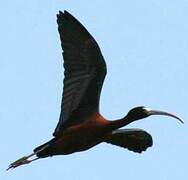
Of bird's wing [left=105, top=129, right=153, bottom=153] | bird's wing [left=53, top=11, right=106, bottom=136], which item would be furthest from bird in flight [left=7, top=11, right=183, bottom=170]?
bird's wing [left=105, top=129, right=153, bottom=153]

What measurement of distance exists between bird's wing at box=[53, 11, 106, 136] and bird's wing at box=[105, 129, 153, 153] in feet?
4.61

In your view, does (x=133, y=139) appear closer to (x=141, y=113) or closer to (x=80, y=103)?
(x=141, y=113)

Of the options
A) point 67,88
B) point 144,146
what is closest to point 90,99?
point 67,88

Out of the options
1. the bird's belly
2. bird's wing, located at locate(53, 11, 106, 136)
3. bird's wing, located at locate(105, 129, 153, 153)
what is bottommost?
bird's wing, located at locate(105, 129, 153, 153)

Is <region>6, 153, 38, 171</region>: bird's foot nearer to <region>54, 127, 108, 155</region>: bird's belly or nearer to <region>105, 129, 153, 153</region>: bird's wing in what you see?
<region>54, 127, 108, 155</region>: bird's belly

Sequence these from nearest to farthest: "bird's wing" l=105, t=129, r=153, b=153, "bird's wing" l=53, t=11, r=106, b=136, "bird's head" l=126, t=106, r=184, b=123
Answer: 1. "bird's wing" l=53, t=11, r=106, b=136
2. "bird's head" l=126, t=106, r=184, b=123
3. "bird's wing" l=105, t=129, r=153, b=153

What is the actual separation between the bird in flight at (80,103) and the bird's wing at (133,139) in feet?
3.10

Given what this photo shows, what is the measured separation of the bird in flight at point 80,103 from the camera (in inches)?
915

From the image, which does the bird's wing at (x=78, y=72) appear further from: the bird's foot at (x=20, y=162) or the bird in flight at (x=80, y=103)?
the bird's foot at (x=20, y=162)

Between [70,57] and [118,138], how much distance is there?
2.75 metres

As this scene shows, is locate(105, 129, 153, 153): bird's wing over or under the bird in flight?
under

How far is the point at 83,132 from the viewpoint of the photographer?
2333 centimetres

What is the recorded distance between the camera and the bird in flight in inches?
915

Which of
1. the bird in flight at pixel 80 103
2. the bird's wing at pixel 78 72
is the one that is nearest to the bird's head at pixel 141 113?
the bird in flight at pixel 80 103
